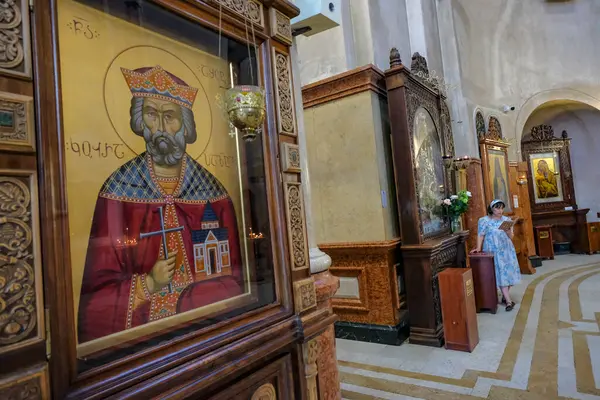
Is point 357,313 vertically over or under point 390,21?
under

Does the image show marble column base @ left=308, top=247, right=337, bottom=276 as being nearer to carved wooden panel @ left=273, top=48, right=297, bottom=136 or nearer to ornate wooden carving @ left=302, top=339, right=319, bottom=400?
ornate wooden carving @ left=302, top=339, right=319, bottom=400

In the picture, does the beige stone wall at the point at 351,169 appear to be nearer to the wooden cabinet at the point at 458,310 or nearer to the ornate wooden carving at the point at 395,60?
the ornate wooden carving at the point at 395,60

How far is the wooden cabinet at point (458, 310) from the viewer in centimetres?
345

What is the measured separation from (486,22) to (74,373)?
32.0 feet

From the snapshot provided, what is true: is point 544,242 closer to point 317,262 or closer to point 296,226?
point 317,262

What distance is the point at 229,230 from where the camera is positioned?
1406 mm

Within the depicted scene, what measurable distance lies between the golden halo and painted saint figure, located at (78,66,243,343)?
0.02m

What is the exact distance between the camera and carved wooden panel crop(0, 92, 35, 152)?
82 centimetres

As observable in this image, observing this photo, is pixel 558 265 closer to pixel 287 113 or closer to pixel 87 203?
pixel 287 113

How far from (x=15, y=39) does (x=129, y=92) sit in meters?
0.33

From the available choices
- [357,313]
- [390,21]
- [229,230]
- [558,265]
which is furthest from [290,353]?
[558,265]

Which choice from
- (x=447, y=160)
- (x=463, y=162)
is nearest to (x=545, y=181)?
(x=463, y=162)

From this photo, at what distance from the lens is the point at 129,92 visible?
1.16 meters

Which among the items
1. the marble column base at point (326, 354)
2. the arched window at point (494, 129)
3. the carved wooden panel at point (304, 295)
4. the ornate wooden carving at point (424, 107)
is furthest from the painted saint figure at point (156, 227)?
the arched window at point (494, 129)
